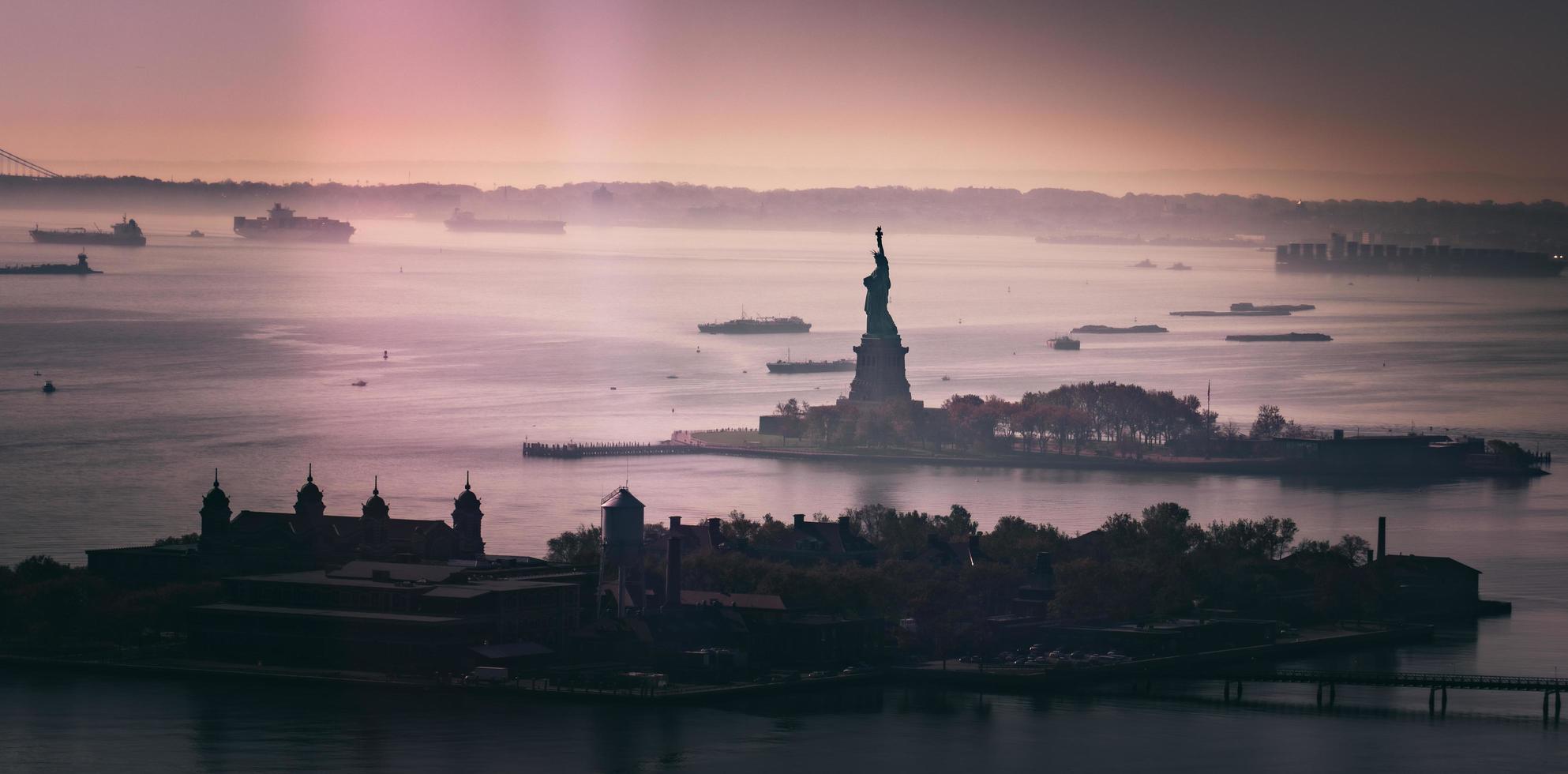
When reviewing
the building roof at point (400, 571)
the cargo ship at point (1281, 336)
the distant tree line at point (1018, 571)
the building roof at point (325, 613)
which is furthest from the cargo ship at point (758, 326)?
the building roof at point (325, 613)

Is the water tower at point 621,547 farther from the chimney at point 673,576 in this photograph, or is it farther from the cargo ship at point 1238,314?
the cargo ship at point 1238,314

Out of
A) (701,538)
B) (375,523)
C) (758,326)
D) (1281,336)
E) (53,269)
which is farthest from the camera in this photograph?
(53,269)

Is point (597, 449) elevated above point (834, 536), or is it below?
above

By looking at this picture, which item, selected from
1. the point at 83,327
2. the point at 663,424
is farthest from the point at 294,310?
the point at 663,424

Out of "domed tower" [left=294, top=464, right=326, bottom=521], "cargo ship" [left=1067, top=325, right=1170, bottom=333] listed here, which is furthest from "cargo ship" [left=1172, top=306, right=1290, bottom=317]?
"domed tower" [left=294, top=464, right=326, bottom=521]

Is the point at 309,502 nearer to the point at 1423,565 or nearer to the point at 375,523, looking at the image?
the point at 375,523

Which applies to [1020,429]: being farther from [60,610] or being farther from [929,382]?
[60,610]

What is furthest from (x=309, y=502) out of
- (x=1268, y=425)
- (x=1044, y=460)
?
(x=1268, y=425)

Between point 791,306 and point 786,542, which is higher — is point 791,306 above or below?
Result: above
